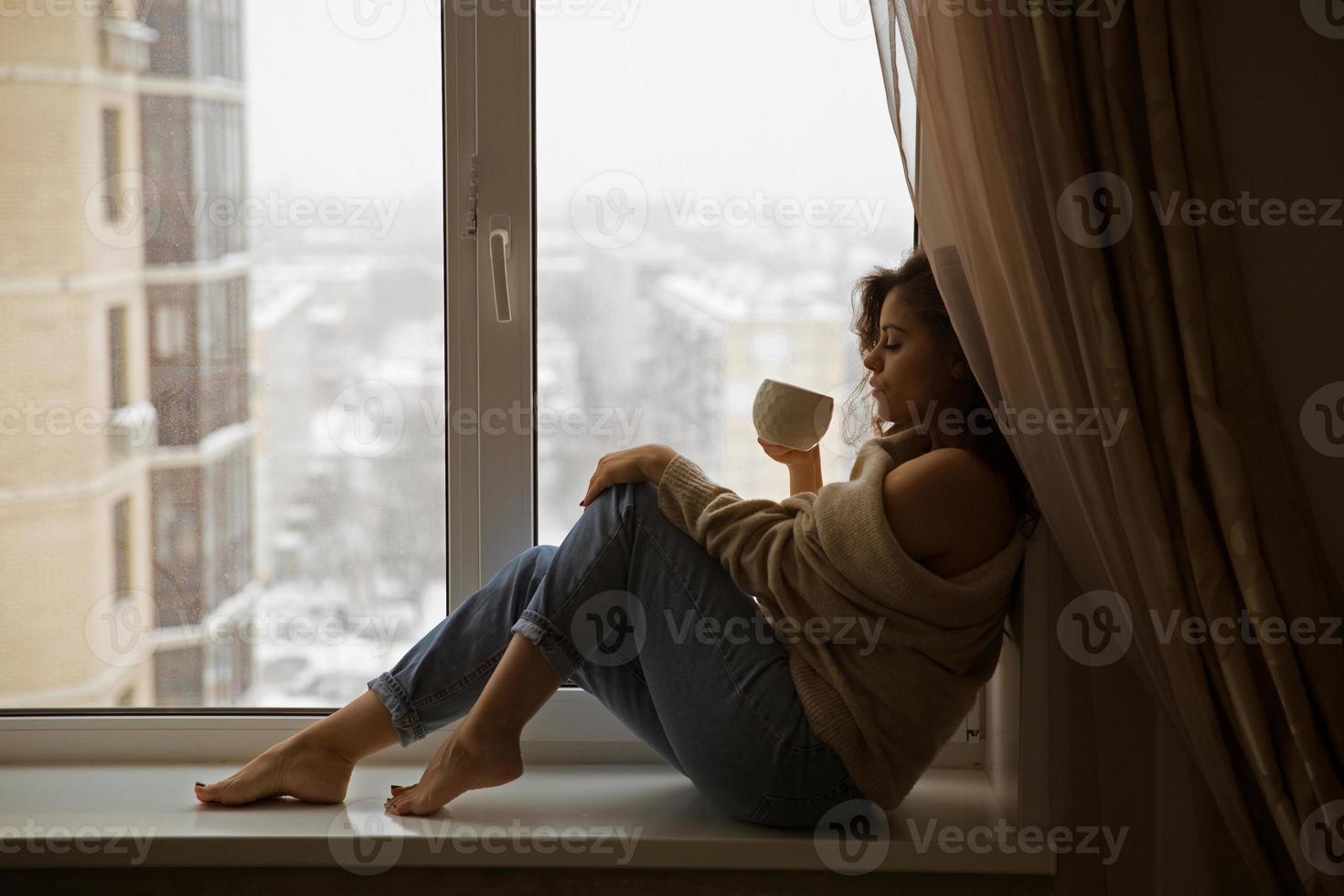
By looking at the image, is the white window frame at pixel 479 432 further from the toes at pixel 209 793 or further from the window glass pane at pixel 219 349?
the toes at pixel 209 793

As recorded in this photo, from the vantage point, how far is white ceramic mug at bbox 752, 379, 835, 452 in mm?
1502

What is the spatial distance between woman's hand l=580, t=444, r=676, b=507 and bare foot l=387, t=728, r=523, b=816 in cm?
33

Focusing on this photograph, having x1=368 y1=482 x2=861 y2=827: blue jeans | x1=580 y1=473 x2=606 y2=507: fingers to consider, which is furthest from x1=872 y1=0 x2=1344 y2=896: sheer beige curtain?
x1=580 y1=473 x2=606 y2=507: fingers

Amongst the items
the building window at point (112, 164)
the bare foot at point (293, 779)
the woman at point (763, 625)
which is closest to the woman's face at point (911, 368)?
the woman at point (763, 625)

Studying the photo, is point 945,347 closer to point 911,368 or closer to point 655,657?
point 911,368

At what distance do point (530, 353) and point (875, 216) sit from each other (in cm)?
54

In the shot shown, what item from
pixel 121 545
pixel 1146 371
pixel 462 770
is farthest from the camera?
pixel 121 545

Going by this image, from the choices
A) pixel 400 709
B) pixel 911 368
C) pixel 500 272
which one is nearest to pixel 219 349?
pixel 500 272

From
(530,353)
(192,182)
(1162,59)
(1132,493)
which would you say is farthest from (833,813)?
(192,182)

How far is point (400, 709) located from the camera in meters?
1.50

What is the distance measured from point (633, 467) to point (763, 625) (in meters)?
0.26

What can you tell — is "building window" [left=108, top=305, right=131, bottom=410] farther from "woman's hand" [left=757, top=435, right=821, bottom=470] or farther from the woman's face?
the woman's face

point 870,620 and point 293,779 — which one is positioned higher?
point 870,620

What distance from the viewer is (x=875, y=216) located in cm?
167
